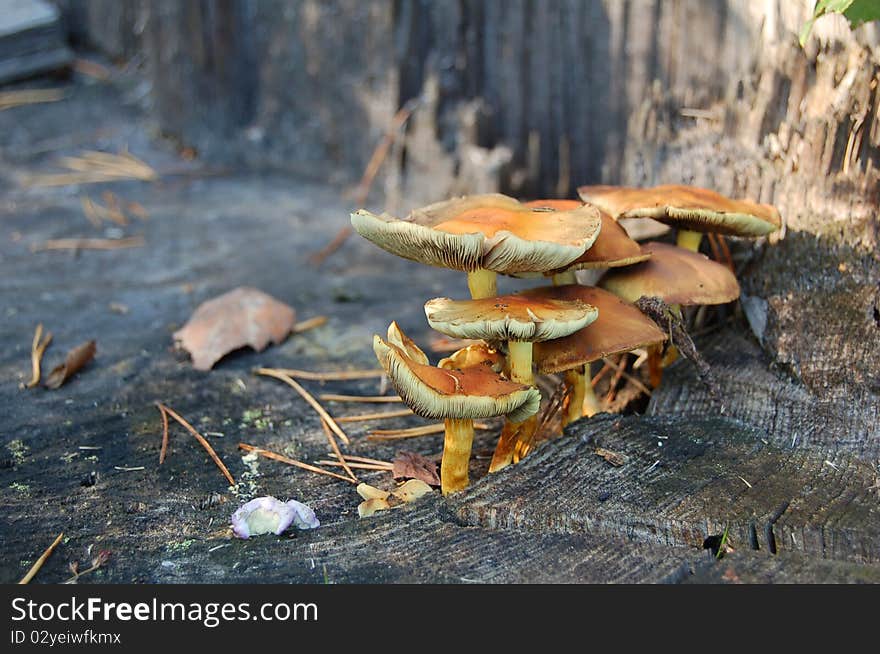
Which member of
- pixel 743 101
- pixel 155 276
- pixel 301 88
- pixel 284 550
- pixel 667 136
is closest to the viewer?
pixel 284 550

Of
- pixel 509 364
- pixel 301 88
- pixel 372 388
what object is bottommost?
pixel 372 388

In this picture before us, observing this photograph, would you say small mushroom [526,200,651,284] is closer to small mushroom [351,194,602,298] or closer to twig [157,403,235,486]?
small mushroom [351,194,602,298]

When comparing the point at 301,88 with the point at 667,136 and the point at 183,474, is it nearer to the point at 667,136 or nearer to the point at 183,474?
the point at 667,136

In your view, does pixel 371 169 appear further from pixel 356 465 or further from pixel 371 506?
pixel 371 506

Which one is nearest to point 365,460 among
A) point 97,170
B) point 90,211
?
point 90,211

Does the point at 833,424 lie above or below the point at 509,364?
below

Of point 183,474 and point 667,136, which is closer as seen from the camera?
point 183,474
